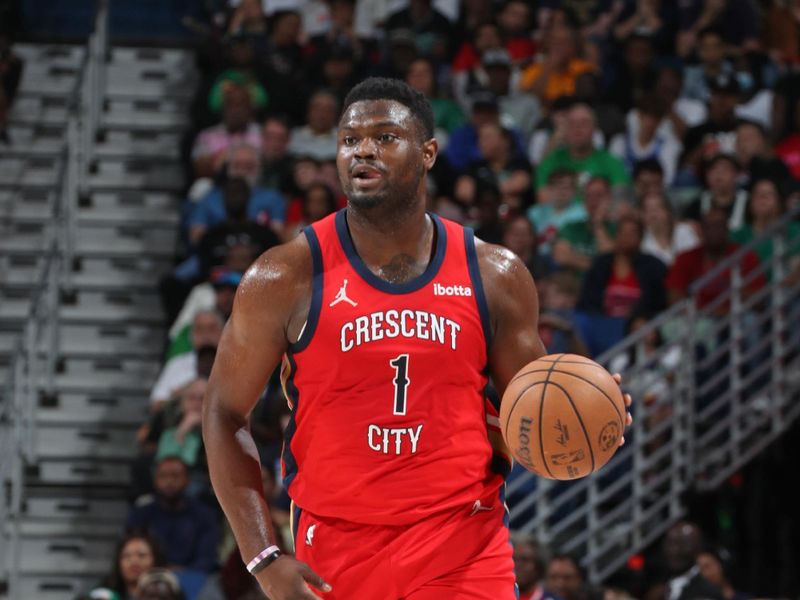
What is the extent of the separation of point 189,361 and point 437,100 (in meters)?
3.65

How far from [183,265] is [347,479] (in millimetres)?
7716

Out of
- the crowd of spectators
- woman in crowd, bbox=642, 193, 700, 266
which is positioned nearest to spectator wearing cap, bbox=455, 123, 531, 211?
the crowd of spectators

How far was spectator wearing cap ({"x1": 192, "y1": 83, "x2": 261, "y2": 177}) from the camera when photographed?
1313 cm

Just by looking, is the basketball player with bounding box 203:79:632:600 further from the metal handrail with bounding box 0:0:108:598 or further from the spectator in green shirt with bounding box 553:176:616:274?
the spectator in green shirt with bounding box 553:176:616:274

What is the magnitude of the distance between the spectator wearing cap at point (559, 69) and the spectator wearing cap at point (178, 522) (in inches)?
212

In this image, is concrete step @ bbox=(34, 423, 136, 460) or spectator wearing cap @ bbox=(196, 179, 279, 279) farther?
spectator wearing cap @ bbox=(196, 179, 279, 279)

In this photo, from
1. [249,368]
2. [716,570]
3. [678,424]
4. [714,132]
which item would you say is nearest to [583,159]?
[714,132]

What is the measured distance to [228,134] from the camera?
13367 mm

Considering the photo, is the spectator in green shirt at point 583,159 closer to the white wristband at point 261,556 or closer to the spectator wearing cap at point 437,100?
the spectator wearing cap at point 437,100

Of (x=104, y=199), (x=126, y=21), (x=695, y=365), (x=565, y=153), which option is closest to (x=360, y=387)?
(x=695, y=365)

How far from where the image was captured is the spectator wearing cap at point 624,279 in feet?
36.8

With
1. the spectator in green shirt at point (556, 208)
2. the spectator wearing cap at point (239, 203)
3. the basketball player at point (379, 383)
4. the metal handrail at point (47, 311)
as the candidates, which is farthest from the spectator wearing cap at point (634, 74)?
the basketball player at point (379, 383)

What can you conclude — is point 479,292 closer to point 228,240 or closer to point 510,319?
point 510,319

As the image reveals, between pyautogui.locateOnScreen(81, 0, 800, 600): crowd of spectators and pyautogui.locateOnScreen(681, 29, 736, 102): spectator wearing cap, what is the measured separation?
18 millimetres
